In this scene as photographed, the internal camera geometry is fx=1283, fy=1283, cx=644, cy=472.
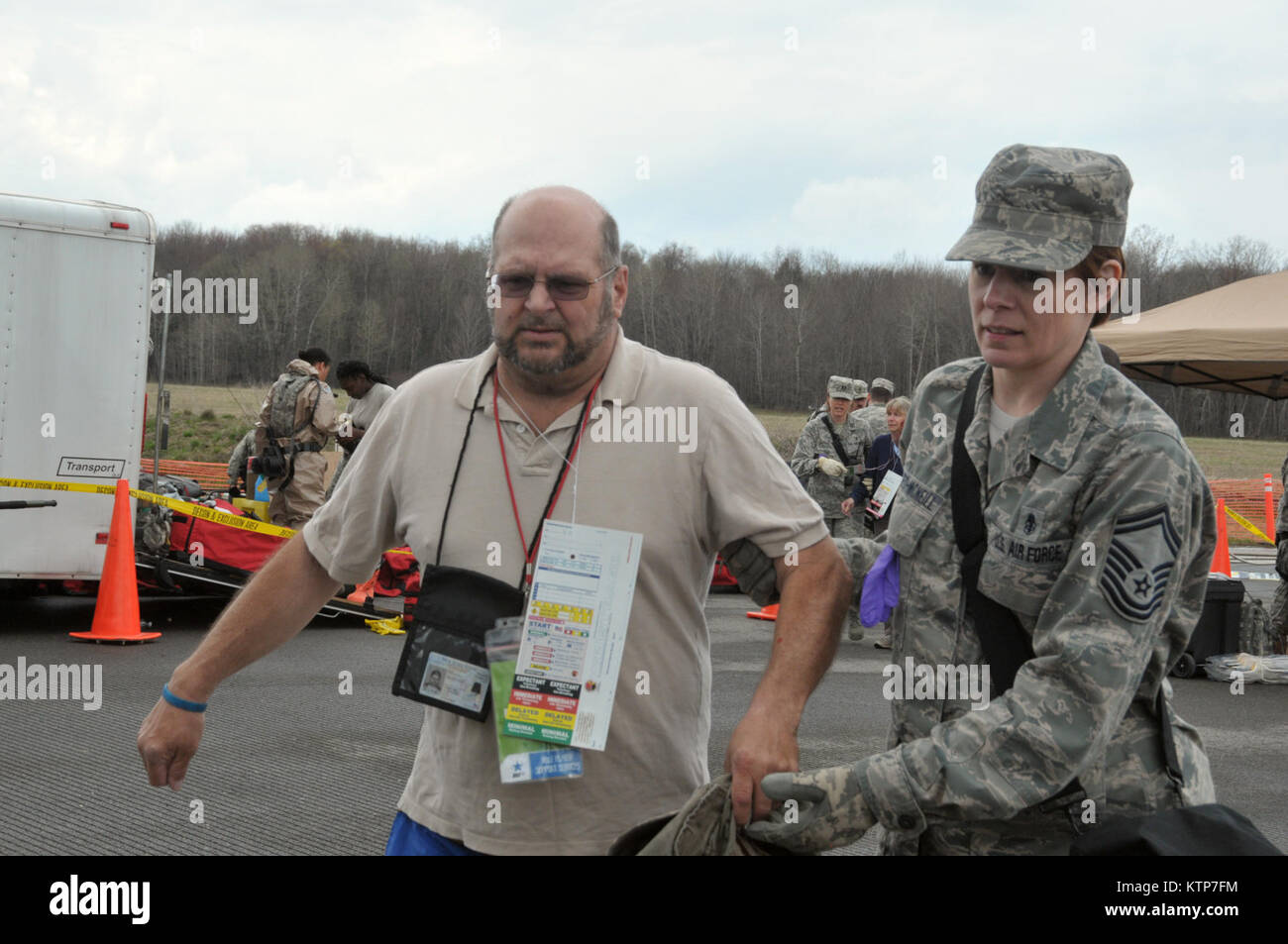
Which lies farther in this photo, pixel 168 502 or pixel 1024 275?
pixel 168 502

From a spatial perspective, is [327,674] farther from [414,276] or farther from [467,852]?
A: [414,276]

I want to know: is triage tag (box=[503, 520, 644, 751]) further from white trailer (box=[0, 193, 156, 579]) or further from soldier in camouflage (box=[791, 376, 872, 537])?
soldier in camouflage (box=[791, 376, 872, 537])

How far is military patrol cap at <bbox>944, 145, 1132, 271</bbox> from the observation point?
218 cm

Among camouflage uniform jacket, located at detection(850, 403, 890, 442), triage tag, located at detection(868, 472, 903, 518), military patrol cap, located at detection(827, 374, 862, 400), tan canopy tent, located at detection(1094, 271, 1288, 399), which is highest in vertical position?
tan canopy tent, located at detection(1094, 271, 1288, 399)

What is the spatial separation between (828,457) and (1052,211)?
957cm

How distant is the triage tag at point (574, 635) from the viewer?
2521mm

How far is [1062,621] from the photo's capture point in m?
2.03

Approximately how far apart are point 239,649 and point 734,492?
46.2 inches

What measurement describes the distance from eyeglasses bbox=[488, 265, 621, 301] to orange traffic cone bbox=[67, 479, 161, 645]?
26.7ft

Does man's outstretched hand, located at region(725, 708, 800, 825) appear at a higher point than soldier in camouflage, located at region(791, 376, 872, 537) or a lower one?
lower

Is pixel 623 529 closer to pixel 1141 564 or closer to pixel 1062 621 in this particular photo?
pixel 1062 621

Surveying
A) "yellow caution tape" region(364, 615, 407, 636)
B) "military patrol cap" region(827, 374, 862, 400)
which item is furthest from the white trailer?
"military patrol cap" region(827, 374, 862, 400)

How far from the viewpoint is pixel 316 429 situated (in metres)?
13.0

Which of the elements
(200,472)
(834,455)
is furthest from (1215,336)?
(200,472)
